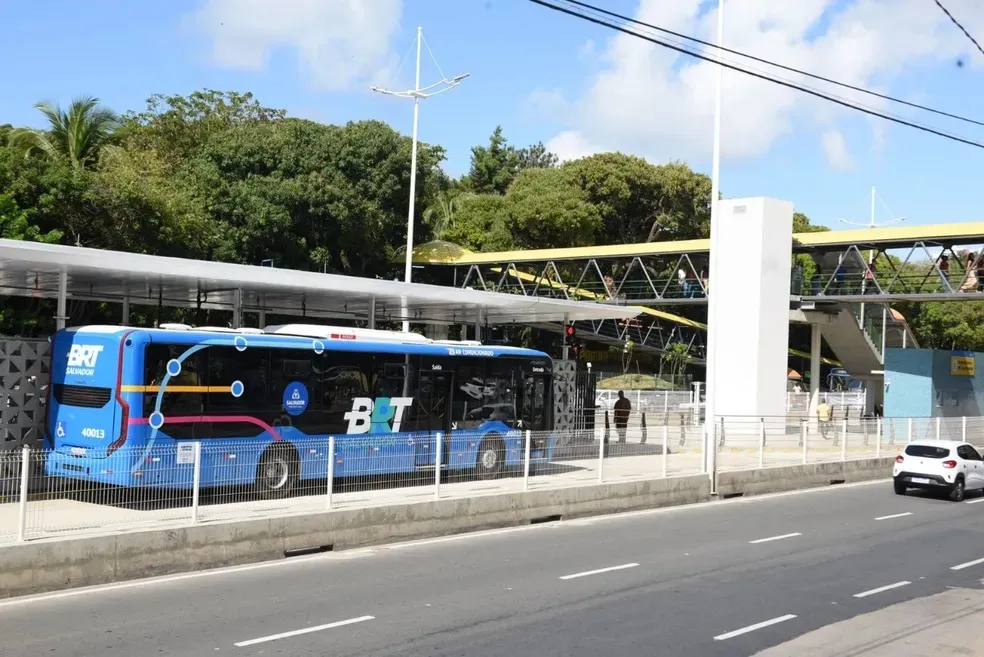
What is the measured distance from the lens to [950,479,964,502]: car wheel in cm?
2414

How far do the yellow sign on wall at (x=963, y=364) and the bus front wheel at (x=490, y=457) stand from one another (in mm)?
25602

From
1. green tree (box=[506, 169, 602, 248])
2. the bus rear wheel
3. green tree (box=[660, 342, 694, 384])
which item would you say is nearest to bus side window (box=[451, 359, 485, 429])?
the bus rear wheel

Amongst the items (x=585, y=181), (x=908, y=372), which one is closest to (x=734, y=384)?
(x=908, y=372)

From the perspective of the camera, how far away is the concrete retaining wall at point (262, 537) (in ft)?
37.5

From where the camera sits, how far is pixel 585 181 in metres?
70.2

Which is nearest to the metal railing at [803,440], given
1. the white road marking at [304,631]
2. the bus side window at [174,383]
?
the bus side window at [174,383]

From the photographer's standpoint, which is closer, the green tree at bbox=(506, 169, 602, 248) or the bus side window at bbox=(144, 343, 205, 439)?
the bus side window at bbox=(144, 343, 205, 439)

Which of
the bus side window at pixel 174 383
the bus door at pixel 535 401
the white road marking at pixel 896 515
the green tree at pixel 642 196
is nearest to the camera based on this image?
the bus side window at pixel 174 383

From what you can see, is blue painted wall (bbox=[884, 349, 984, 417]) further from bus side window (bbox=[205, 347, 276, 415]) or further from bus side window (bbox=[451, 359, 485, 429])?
bus side window (bbox=[205, 347, 276, 415])

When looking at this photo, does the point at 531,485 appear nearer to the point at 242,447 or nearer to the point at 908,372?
the point at 242,447

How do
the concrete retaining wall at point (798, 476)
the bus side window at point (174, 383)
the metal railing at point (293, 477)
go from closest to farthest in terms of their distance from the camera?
the metal railing at point (293, 477), the bus side window at point (174, 383), the concrete retaining wall at point (798, 476)

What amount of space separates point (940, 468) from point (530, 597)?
1613 centimetres

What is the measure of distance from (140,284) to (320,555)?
27.1 ft

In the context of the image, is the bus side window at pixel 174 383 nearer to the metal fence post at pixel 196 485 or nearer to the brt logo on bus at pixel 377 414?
the metal fence post at pixel 196 485
